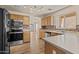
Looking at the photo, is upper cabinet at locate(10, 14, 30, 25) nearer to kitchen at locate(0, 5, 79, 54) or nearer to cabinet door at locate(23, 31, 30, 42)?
kitchen at locate(0, 5, 79, 54)

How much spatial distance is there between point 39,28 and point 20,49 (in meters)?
0.37

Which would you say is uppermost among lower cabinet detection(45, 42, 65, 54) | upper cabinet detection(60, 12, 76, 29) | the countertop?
upper cabinet detection(60, 12, 76, 29)

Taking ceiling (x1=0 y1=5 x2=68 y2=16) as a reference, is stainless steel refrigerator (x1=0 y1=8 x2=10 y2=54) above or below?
below

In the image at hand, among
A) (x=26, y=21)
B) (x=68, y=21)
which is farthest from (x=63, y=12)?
(x=26, y=21)

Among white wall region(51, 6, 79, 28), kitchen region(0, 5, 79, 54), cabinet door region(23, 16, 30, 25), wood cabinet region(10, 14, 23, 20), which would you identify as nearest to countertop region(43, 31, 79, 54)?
kitchen region(0, 5, 79, 54)

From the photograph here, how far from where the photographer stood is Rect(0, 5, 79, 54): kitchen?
1296 millimetres

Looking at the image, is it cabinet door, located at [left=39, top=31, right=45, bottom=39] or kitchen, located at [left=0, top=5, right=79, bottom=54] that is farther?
cabinet door, located at [left=39, top=31, right=45, bottom=39]

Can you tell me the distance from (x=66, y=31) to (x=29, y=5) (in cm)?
57

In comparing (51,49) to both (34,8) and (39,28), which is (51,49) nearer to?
(39,28)

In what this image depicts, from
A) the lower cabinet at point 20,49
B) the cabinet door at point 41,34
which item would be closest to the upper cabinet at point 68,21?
the cabinet door at point 41,34

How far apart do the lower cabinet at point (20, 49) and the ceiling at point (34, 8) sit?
0.43 m

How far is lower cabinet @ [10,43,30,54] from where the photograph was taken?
1334mm
